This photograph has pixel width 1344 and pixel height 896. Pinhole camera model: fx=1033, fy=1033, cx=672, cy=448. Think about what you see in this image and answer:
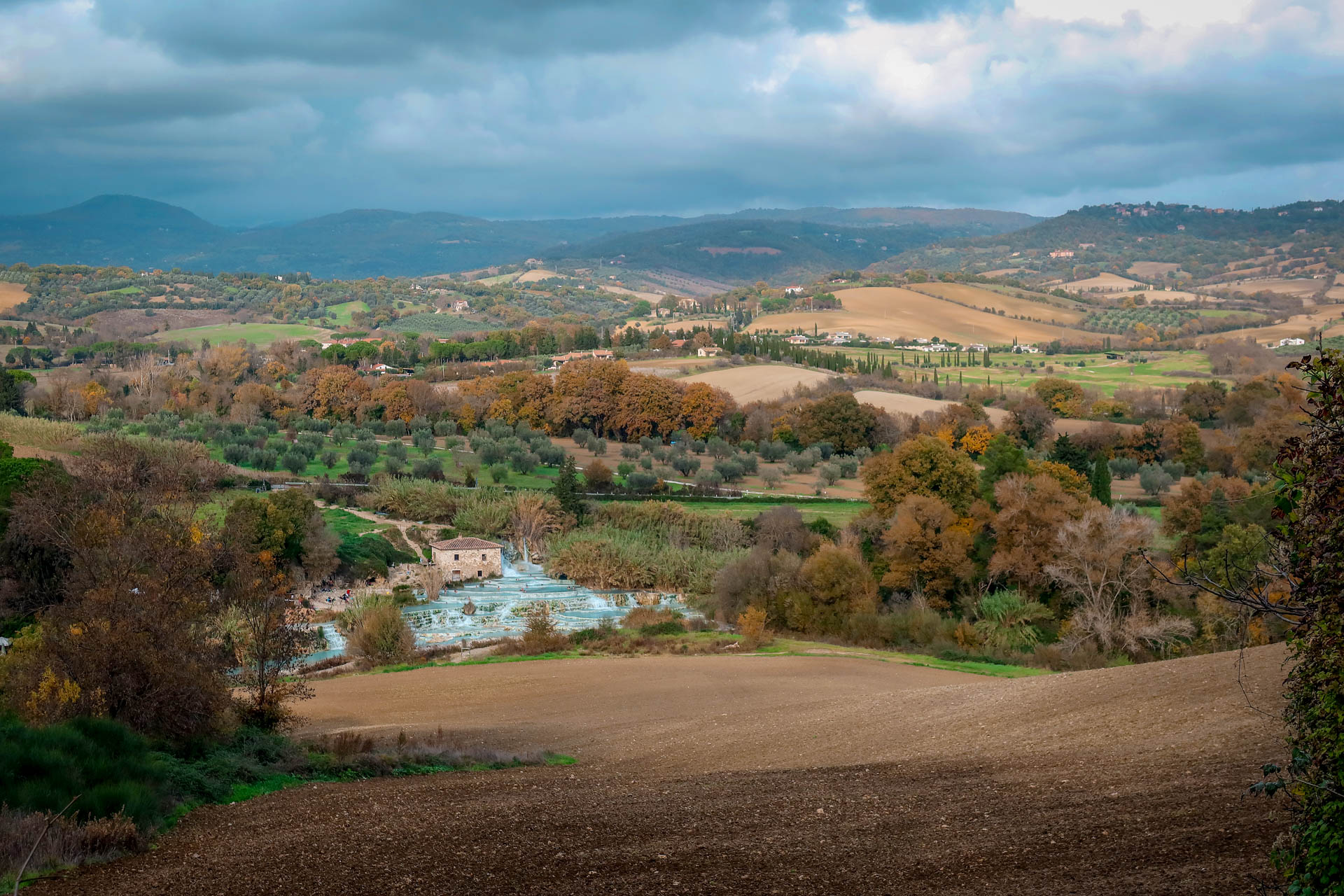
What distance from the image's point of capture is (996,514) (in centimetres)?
3975

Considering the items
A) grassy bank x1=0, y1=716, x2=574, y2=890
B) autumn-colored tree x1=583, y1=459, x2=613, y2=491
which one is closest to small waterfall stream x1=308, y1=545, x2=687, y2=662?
autumn-colored tree x1=583, y1=459, x2=613, y2=491

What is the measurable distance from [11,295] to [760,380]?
123560 mm

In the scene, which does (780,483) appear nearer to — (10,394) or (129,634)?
(129,634)

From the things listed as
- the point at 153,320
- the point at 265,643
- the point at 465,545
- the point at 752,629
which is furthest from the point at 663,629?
the point at 153,320

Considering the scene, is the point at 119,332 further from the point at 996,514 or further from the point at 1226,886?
the point at 1226,886

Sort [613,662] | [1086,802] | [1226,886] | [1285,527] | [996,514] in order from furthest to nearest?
[996,514]
[613,662]
[1086,802]
[1226,886]
[1285,527]

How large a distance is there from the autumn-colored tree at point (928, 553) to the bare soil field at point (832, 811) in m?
19.3

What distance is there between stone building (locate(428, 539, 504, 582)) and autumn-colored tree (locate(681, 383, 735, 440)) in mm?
35897

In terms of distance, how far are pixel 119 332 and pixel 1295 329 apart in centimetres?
15151

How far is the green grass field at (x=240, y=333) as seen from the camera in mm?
132625

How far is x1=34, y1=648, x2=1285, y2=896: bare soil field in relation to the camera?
28.9 ft

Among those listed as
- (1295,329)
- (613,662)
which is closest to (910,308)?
(1295,329)

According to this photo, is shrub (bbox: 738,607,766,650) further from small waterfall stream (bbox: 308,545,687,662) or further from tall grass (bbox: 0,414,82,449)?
tall grass (bbox: 0,414,82,449)

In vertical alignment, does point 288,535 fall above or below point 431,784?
below
